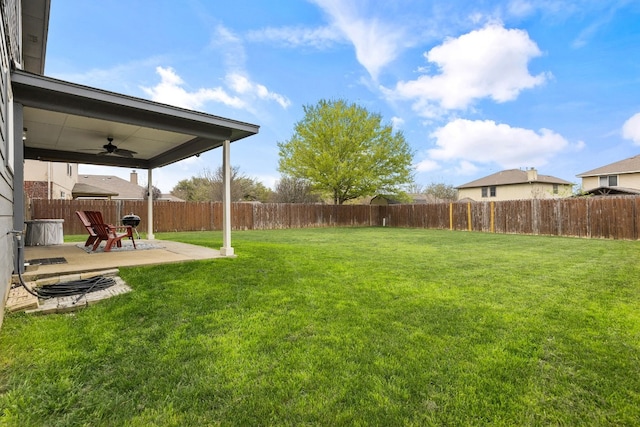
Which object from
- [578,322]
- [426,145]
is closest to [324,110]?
[426,145]

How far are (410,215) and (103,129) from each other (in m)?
18.0

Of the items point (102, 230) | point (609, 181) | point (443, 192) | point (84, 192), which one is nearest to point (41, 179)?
point (84, 192)

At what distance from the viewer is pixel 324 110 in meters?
22.5

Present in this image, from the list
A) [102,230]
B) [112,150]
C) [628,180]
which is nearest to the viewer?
[102,230]

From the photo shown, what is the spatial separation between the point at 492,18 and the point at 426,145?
13.6m

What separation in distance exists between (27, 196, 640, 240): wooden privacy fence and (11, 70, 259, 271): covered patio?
16.4 feet

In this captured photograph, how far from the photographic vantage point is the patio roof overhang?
166 inches

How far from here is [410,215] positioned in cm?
2064

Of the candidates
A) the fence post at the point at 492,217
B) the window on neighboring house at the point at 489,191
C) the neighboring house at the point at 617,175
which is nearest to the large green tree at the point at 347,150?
the fence post at the point at 492,217

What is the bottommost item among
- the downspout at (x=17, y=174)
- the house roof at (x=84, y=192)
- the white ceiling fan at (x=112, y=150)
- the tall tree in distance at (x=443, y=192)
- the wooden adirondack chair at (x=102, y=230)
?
the wooden adirondack chair at (x=102, y=230)

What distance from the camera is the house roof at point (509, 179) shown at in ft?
94.9

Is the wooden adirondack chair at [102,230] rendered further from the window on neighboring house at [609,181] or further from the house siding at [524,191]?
the window on neighboring house at [609,181]

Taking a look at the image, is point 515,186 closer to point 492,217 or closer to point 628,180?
point 628,180

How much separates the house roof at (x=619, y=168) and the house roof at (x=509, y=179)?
3.80 meters
